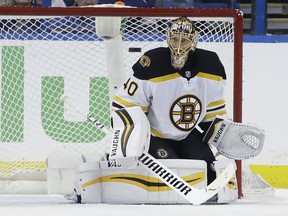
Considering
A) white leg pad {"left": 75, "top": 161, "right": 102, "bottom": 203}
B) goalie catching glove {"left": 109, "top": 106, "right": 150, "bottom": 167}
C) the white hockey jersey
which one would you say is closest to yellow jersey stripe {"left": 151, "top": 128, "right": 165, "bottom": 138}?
the white hockey jersey

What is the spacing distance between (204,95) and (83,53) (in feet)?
3.99

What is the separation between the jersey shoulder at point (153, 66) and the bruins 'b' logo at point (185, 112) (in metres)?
0.13

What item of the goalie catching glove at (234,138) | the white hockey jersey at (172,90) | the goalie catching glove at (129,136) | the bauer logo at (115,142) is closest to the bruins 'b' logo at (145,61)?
the white hockey jersey at (172,90)

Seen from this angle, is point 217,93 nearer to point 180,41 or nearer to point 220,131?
point 220,131

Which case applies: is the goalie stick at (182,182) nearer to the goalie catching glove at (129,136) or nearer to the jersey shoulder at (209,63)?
the goalie catching glove at (129,136)

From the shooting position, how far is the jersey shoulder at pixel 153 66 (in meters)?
4.10

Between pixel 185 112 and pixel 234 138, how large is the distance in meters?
0.27

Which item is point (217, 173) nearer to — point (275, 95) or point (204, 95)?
point (204, 95)

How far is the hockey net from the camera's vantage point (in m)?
5.05

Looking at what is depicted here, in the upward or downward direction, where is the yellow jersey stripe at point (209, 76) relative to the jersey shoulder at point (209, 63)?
downward

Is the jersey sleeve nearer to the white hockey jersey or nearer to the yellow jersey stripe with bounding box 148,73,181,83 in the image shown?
the white hockey jersey
